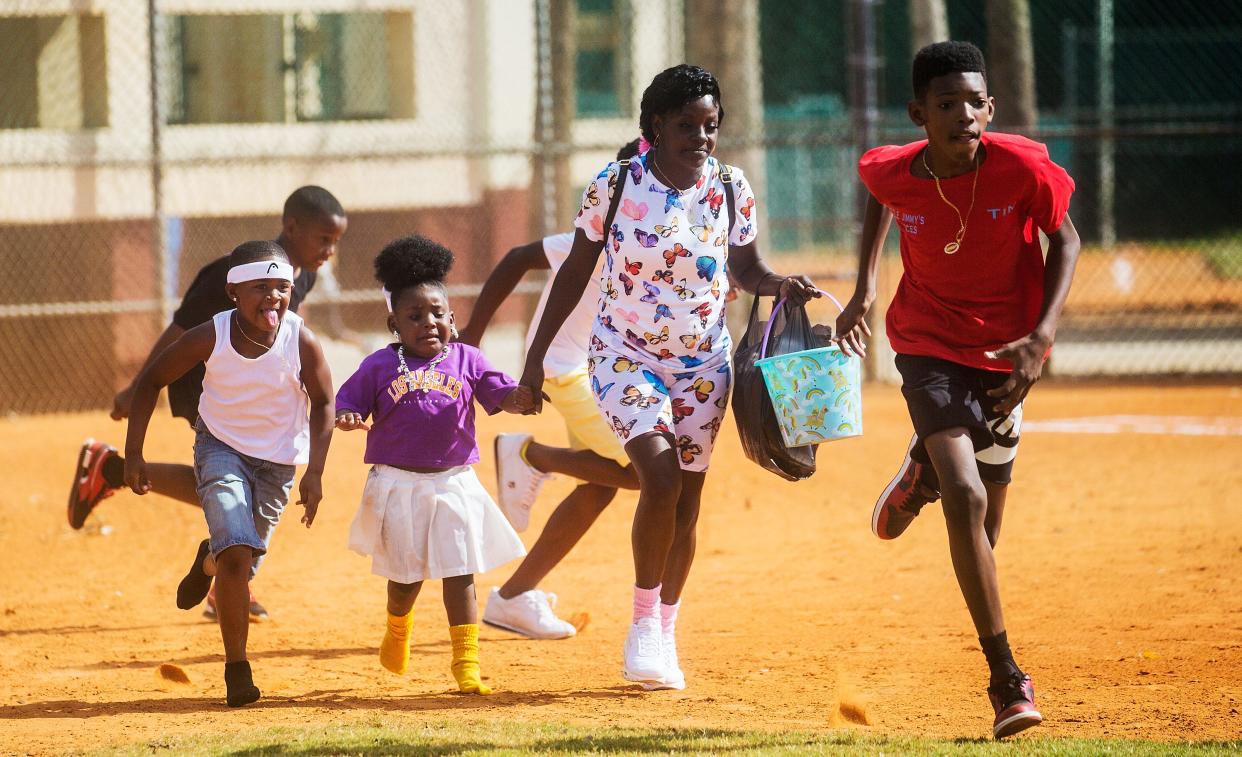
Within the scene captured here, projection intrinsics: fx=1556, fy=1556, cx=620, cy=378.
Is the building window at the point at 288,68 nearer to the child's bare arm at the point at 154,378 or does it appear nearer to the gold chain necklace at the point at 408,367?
the child's bare arm at the point at 154,378

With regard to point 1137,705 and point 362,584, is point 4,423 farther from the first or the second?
point 1137,705

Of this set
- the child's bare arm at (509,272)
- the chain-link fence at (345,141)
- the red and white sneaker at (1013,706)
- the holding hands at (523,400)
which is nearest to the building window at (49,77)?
the chain-link fence at (345,141)

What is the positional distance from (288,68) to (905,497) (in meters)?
11.7

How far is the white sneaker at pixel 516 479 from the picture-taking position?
22.6 feet

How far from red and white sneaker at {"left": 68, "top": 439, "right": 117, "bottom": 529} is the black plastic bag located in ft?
10.5

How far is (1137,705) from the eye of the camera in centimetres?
532

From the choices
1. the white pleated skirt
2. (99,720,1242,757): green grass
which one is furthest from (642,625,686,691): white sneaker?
the white pleated skirt

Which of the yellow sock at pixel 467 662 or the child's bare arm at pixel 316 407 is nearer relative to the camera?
the child's bare arm at pixel 316 407

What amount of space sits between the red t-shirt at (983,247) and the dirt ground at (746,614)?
128 cm

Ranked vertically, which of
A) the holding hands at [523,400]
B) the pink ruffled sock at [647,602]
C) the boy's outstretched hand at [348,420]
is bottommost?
the pink ruffled sock at [647,602]

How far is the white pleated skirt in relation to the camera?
5.56 metres

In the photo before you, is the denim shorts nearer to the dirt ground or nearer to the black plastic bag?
the dirt ground

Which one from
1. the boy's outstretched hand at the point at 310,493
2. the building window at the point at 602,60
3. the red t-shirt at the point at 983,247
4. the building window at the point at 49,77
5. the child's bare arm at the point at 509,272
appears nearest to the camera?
the red t-shirt at the point at 983,247

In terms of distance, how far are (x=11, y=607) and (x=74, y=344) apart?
6460 millimetres
